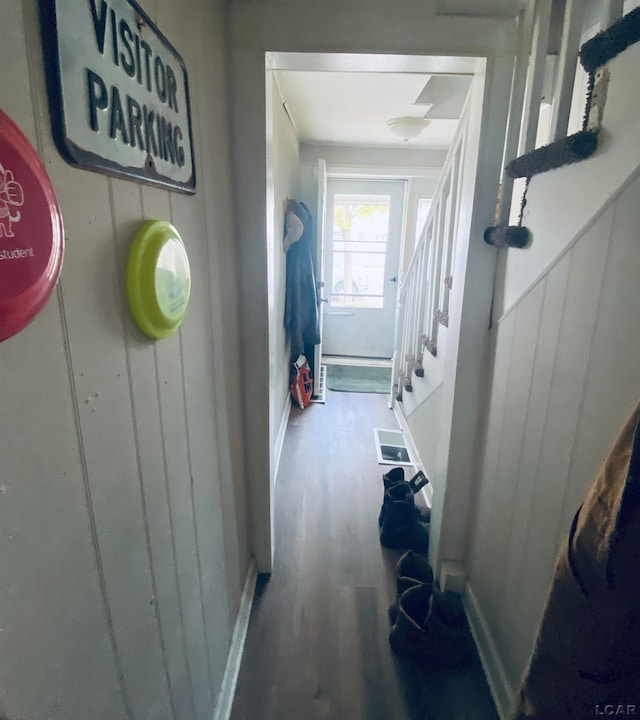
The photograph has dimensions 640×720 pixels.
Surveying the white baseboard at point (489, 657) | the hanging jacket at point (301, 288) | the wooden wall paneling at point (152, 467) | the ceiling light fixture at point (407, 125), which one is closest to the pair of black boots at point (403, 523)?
the white baseboard at point (489, 657)

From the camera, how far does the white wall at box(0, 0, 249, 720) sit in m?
0.43

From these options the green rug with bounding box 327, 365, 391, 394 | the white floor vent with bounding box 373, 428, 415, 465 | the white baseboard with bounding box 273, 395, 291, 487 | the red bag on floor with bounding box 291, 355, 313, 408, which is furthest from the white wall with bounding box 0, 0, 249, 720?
the green rug with bounding box 327, 365, 391, 394

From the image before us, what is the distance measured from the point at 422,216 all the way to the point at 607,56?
136 inches

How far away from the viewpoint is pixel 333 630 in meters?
1.48

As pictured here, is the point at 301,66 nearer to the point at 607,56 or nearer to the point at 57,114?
the point at 607,56

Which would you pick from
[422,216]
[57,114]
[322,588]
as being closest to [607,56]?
[57,114]

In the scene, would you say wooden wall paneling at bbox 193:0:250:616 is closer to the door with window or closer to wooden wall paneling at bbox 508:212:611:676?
wooden wall paneling at bbox 508:212:611:676

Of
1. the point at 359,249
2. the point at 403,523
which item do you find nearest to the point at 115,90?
the point at 403,523

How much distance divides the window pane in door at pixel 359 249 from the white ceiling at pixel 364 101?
32.7 inches

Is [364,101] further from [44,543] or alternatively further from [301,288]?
[44,543]

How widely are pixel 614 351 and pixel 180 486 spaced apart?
0.88m

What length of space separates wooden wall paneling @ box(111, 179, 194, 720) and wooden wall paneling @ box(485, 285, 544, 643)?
0.90m

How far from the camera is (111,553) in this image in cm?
61

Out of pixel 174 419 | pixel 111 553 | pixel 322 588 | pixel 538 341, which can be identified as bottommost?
pixel 322 588
